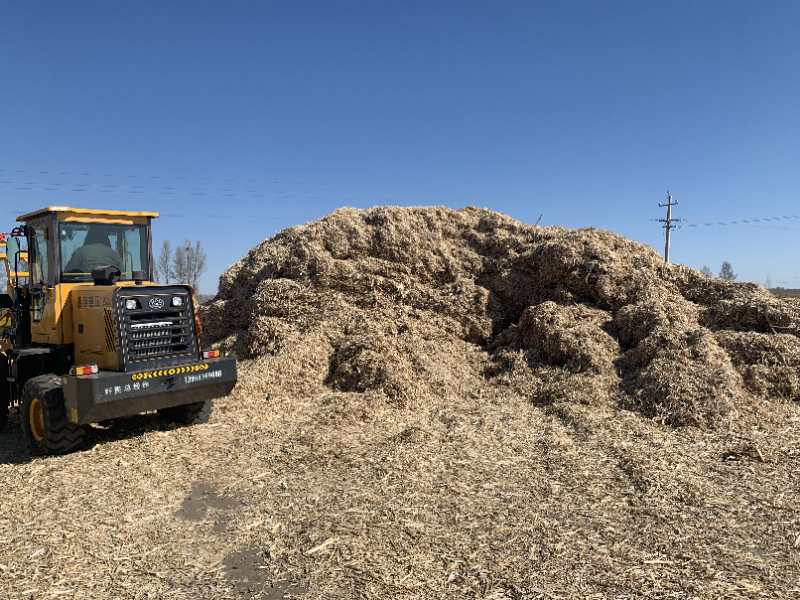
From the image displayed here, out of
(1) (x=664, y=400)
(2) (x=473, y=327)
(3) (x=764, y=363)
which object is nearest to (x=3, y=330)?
(2) (x=473, y=327)

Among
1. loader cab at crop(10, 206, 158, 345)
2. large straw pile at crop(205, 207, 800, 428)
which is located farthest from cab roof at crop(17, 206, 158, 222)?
large straw pile at crop(205, 207, 800, 428)

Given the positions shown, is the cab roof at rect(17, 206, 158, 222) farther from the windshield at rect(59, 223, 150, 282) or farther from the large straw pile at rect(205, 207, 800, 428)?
the large straw pile at rect(205, 207, 800, 428)

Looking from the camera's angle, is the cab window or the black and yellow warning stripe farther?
the cab window

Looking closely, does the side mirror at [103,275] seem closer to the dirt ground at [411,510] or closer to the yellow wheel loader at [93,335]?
the yellow wheel loader at [93,335]

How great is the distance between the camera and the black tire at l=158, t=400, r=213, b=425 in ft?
27.1

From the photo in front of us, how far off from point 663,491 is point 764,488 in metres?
1.09

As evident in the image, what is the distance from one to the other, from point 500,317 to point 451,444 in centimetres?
491

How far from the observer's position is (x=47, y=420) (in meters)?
6.80

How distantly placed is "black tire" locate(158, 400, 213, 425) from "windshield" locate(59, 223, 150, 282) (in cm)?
211

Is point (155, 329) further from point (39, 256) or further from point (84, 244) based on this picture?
→ point (39, 256)

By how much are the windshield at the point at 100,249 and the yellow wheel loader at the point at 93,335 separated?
13mm

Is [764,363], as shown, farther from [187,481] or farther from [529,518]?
[187,481]

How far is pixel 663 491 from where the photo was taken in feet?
18.9

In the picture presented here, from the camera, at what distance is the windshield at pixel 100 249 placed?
7.76 m
